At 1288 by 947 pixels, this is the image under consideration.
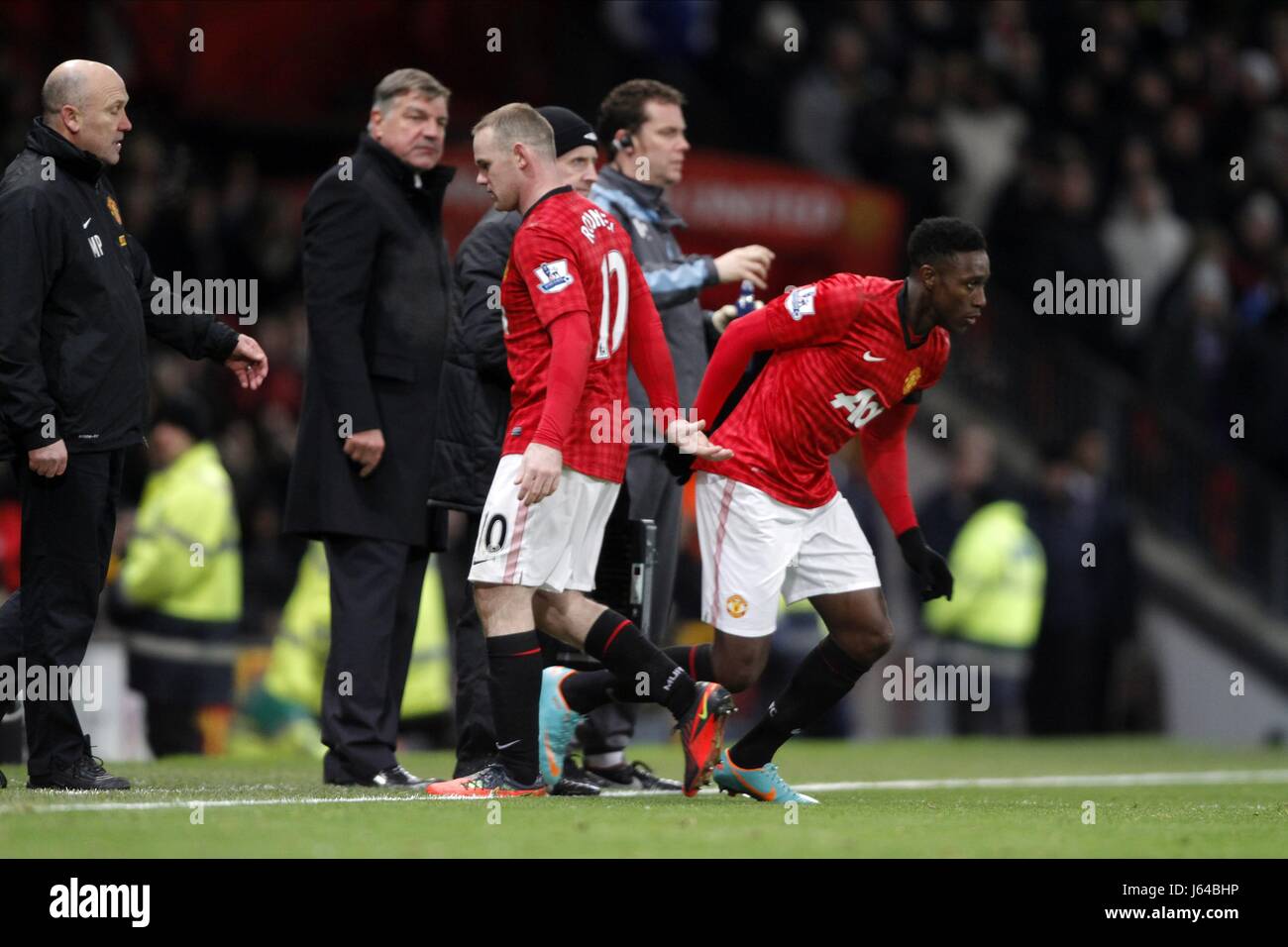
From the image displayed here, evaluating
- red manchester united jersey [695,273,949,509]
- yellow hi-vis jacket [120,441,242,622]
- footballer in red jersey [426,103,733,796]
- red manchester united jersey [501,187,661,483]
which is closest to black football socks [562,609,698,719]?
footballer in red jersey [426,103,733,796]

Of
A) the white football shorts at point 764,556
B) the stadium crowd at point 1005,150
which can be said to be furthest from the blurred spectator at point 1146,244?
the white football shorts at point 764,556

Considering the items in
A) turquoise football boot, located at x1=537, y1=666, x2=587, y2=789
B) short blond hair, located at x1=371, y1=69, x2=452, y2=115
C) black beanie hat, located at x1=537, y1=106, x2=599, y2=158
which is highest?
short blond hair, located at x1=371, y1=69, x2=452, y2=115

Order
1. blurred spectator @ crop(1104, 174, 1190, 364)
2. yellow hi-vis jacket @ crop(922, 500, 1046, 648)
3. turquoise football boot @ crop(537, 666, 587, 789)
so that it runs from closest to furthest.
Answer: turquoise football boot @ crop(537, 666, 587, 789) → yellow hi-vis jacket @ crop(922, 500, 1046, 648) → blurred spectator @ crop(1104, 174, 1190, 364)

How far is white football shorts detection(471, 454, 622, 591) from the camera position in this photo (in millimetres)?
6906

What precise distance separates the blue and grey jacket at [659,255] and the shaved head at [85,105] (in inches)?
72.2

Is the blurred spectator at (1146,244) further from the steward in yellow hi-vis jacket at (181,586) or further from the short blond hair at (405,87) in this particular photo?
the short blond hair at (405,87)

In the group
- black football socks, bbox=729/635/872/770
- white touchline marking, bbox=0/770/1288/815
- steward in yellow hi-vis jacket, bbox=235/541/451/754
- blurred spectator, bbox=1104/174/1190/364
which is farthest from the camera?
blurred spectator, bbox=1104/174/1190/364

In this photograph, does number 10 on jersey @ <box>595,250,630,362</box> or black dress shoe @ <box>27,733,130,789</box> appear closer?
number 10 on jersey @ <box>595,250,630,362</box>

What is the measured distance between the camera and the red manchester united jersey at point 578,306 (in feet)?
22.6

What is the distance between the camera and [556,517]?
6.98 metres

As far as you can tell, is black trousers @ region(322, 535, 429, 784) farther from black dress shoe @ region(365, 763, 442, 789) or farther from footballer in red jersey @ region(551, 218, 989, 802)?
footballer in red jersey @ region(551, 218, 989, 802)

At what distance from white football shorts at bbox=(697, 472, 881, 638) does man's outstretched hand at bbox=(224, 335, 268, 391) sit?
5.77 feet

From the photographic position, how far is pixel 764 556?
733 centimetres
